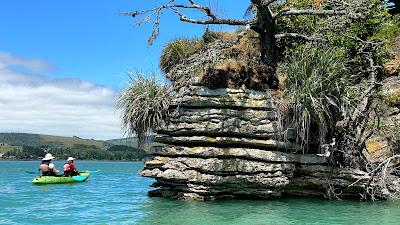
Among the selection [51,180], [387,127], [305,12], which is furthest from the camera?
[51,180]

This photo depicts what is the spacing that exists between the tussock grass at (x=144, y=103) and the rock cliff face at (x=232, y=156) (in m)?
0.50

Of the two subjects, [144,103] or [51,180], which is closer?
[144,103]

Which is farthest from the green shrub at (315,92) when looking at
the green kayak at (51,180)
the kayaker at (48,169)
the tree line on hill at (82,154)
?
the tree line on hill at (82,154)

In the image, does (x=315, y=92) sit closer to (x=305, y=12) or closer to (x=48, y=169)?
(x=305, y=12)

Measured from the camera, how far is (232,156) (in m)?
14.7

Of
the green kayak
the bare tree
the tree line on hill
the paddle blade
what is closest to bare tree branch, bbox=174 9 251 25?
the bare tree

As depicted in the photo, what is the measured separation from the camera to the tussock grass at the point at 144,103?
51.8 feet

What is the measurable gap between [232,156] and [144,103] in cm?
351

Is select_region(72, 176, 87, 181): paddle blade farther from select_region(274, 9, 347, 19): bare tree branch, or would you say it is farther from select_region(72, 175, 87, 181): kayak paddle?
select_region(274, 9, 347, 19): bare tree branch

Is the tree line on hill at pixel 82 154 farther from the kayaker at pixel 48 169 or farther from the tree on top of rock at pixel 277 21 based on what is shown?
the tree on top of rock at pixel 277 21

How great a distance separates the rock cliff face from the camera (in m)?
14.7

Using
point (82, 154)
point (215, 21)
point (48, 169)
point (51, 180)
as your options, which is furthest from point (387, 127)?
A: point (82, 154)

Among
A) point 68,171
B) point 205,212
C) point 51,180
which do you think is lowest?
point 51,180

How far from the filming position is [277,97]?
15.6m
